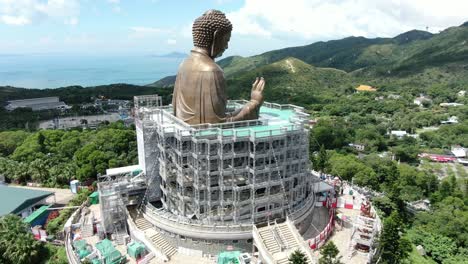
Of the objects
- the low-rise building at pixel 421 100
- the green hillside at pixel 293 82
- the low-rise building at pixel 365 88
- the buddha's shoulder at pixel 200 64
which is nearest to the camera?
the buddha's shoulder at pixel 200 64

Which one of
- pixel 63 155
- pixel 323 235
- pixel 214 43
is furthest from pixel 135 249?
pixel 63 155

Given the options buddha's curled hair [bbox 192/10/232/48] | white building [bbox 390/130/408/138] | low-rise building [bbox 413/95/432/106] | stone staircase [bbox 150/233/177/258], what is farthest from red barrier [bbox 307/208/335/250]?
low-rise building [bbox 413/95/432/106]

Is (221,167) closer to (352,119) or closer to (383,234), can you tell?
(383,234)

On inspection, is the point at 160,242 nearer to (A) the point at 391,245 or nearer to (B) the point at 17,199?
(B) the point at 17,199

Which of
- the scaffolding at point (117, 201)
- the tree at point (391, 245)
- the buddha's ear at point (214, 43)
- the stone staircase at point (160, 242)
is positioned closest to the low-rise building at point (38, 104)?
the scaffolding at point (117, 201)

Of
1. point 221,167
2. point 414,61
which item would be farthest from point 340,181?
point 414,61

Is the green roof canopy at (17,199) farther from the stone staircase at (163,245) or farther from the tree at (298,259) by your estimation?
the tree at (298,259)

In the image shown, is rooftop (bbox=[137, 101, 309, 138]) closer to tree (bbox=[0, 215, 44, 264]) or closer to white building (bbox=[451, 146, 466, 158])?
tree (bbox=[0, 215, 44, 264])
